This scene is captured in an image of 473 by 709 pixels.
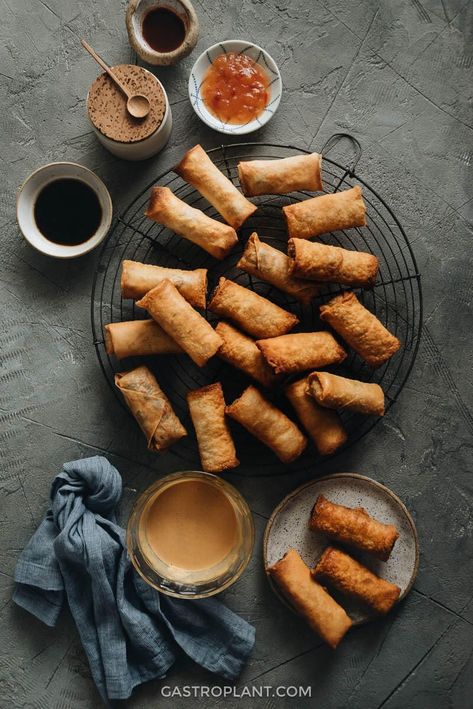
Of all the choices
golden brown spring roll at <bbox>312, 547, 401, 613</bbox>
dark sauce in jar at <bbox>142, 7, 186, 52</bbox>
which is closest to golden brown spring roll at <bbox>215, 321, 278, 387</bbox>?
golden brown spring roll at <bbox>312, 547, 401, 613</bbox>

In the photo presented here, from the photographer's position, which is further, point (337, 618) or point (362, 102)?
point (362, 102)

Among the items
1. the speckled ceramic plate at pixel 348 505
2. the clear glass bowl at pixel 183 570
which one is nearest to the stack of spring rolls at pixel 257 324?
the clear glass bowl at pixel 183 570

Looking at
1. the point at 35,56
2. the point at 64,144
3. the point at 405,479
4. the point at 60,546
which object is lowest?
the point at 60,546

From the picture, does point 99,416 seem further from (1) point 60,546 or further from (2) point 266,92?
(2) point 266,92

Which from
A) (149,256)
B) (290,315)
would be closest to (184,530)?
(290,315)

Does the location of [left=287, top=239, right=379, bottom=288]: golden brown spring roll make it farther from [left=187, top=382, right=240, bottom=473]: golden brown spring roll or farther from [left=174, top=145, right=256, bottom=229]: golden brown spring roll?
[left=187, top=382, right=240, bottom=473]: golden brown spring roll

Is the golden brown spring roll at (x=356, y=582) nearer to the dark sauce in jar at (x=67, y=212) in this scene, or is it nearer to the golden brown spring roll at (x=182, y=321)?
the golden brown spring roll at (x=182, y=321)
